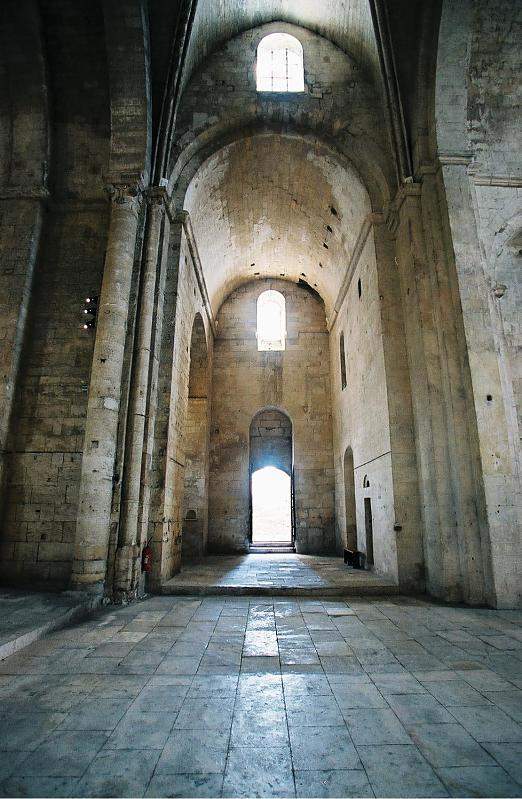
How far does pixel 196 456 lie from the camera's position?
13.3 metres

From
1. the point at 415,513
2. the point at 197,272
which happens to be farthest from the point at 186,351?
the point at 415,513

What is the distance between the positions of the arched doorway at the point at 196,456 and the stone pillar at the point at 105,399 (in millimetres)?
4723

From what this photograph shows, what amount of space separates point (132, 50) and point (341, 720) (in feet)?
34.9

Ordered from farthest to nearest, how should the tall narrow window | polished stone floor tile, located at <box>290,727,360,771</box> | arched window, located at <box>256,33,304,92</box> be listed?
the tall narrow window < arched window, located at <box>256,33,304,92</box> < polished stone floor tile, located at <box>290,727,360,771</box>

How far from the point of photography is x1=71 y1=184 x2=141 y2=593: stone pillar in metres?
6.32

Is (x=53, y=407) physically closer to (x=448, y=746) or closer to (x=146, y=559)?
(x=146, y=559)

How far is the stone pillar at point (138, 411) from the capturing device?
658 cm

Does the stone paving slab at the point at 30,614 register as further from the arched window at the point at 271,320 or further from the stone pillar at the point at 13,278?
the arched window at the point at 271,320

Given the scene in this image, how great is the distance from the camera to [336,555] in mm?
12891

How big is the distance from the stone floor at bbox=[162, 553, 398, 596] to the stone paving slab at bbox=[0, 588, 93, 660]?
1798 mm

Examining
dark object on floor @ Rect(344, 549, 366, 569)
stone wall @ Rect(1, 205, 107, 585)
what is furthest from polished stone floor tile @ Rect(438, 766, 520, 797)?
dark object on floor @ Rect(344, 549, 366, 569)

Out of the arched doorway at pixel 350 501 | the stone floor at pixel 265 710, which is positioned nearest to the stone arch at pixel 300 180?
the arched doorway at pixel 350 501

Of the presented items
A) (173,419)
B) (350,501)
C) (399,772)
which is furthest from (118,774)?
(350,501)

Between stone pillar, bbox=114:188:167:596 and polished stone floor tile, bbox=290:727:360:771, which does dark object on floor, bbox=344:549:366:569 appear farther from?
polished stone floor tile, bbox=290:727:360:771
